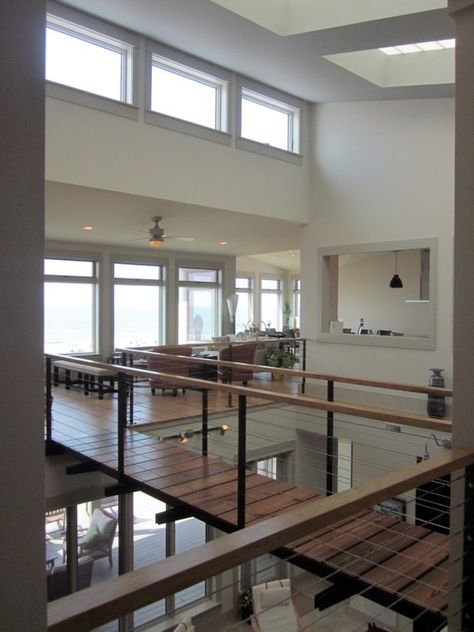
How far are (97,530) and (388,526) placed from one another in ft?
18.4

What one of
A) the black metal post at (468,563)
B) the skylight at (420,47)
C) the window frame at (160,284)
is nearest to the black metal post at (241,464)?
the black metal post at (468,563)

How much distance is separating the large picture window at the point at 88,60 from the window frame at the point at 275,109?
1.75 m

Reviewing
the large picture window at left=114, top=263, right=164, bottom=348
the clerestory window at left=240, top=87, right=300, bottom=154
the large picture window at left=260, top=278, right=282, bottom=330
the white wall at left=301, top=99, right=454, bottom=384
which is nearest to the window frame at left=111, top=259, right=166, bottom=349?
the large picture window at left=114, top=263, right=164, bottom=348

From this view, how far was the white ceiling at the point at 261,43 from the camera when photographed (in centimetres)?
449

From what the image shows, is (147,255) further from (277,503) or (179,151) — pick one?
(277,503)

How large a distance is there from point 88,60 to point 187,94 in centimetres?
139

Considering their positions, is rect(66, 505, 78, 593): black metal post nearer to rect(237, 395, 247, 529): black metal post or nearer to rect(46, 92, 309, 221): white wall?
rect(237, 395, 247, 529): black metal post

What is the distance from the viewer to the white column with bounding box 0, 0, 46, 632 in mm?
914

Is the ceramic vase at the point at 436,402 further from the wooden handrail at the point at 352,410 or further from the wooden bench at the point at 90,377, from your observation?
the wooden bench at the point at 90,377

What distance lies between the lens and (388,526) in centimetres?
314

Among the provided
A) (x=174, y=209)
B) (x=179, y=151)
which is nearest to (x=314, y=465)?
(x=174, y=209)

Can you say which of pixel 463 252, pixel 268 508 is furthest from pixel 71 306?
pixel 463 252

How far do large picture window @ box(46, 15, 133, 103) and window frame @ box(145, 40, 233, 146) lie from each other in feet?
0.89

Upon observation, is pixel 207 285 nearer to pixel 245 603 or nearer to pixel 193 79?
pixel 193 79
